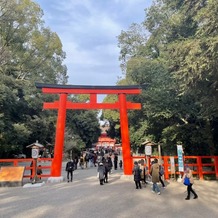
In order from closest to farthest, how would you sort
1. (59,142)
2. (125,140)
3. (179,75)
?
1. (179,75)
2. (59,142)
3. (125,140)

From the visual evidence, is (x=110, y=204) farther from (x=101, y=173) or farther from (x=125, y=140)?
(x=125, y=140)

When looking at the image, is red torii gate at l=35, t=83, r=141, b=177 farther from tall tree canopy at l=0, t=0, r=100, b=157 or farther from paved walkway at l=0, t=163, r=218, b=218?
tall tree canopy at l=0, t=0, r=100, b=157

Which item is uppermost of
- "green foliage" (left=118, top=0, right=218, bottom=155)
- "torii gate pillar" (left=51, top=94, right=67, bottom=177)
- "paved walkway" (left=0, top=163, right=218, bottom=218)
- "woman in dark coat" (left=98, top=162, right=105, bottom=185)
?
"green foliage" (left=118, top=0, right=218, bottom=155)

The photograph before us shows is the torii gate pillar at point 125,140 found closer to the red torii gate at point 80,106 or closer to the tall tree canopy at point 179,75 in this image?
the red torii gate at point 80,106

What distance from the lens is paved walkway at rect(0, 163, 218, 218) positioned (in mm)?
6879

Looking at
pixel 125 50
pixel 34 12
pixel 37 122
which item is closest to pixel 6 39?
pixel 34 12

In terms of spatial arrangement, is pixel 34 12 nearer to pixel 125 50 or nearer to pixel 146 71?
pixel 125 50

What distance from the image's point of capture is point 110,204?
801 cm

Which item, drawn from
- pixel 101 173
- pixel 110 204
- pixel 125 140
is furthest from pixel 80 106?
pixel 110 204

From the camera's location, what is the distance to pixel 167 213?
271 inches

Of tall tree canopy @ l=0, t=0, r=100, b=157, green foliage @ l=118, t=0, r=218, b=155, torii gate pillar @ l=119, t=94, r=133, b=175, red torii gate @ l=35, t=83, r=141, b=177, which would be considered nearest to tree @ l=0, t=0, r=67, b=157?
tall tree canopy @ l=0, t=0, r=100, b=157

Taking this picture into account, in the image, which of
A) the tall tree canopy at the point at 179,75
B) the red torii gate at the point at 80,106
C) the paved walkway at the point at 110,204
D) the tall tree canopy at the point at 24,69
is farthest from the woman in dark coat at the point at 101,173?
the tall tree canopy at the point at 24,69

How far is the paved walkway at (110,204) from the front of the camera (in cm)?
688

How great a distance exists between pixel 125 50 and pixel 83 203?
21495 millimetres
